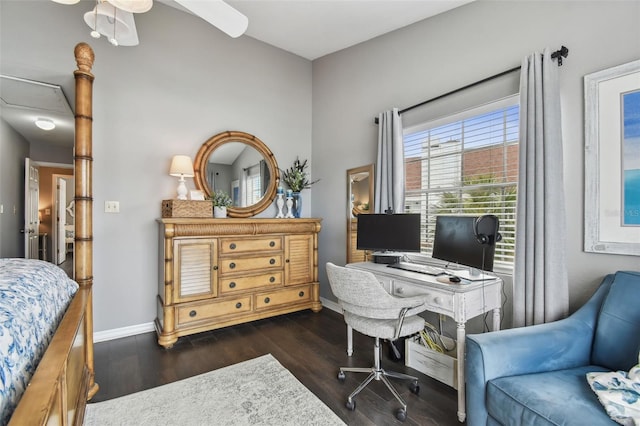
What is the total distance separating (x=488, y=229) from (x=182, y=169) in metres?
2.73

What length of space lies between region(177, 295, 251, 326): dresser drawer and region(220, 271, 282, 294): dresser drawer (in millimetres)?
114

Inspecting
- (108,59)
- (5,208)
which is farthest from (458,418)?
(5,208)

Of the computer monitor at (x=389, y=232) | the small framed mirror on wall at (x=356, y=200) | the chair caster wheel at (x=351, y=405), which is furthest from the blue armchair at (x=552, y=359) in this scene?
the small framed mirror on wall at (x=356, y=200)

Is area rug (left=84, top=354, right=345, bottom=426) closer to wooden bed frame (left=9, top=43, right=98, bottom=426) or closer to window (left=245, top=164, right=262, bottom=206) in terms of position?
wooden bed frame (left=9, top=43, right=98, bottom=426)

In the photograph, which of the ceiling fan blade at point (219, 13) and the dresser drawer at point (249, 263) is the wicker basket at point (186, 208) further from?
the ceiling fan blade at point (219, 13)

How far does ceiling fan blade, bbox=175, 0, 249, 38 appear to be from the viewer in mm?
1567

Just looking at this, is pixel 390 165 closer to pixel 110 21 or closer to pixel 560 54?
pixel 560 54

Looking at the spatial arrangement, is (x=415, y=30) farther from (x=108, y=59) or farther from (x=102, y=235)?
(x=102, y=235)

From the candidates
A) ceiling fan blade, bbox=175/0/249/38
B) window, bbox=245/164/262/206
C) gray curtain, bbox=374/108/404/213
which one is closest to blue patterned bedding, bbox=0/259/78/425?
ceiling fan blade, bbox=175/0/249/38

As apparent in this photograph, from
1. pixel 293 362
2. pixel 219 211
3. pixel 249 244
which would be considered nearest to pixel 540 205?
pixel 293 362

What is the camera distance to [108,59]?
284 cm

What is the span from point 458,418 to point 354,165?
2542 mm

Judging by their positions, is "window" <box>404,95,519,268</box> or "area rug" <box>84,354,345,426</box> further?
"window" <box>404,95,519,268</box>

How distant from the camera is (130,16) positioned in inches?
75.6
